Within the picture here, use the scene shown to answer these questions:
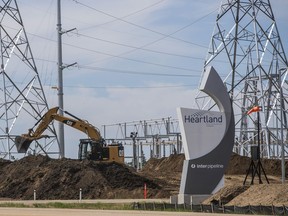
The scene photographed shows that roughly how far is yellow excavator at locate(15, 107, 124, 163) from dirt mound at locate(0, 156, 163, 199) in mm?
2378

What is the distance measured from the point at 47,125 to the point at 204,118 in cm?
2446

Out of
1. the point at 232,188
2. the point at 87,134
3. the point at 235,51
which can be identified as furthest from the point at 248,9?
the point at 232,188

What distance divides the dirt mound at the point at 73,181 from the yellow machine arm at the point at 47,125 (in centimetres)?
264

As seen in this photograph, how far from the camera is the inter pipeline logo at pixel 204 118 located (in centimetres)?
3488

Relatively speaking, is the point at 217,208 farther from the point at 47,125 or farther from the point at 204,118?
the point at 47,125

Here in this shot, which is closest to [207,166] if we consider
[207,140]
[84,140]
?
[207,140]

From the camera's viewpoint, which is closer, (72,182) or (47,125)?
(72,182)

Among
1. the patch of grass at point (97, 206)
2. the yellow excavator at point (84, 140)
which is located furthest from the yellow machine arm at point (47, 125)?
the patch of grass at point (97, 206)

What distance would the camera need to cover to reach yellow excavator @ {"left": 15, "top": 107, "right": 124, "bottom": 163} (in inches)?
2190

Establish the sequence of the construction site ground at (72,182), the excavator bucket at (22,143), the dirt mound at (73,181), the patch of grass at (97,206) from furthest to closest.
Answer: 1. the excavator bucket at (22,143)
2. the dirt mound at (73,181)
3. the construction site ground at (72,182)
4. the patch of grass at (97,206)

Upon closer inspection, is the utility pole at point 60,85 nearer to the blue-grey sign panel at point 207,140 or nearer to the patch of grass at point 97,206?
the patch of grass at point 97,206

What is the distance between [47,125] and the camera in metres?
56.8

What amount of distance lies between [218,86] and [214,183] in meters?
5.50

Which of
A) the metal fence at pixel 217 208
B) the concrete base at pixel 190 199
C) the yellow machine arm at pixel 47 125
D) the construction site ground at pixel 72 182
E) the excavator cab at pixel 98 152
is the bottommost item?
the metal fence at pixel 217 208
